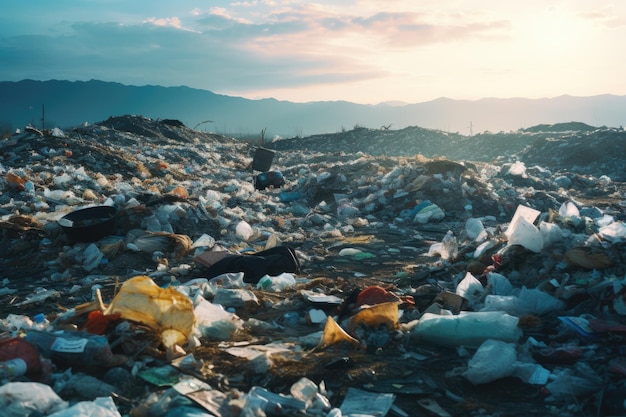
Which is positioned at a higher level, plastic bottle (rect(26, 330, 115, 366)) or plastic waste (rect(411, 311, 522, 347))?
plastic bottle (rect(26, 330, 115, 366))

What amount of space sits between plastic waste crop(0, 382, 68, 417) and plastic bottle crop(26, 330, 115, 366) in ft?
1.19

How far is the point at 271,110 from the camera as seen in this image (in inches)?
6668

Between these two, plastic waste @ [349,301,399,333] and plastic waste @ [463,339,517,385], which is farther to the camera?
plastic waste @ [349,301,399,333]

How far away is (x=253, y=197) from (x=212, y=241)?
3.43 meters

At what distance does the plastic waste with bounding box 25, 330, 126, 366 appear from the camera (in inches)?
92.7

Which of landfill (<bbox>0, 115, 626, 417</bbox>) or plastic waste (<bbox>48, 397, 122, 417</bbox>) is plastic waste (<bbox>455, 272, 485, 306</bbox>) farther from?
plastic waste (<bbox>48, 397, 122, 417</bbox>)

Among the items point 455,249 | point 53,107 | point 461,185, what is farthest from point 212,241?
point 53,107

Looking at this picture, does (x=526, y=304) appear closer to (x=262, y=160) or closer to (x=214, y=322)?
(x=214, y=322)

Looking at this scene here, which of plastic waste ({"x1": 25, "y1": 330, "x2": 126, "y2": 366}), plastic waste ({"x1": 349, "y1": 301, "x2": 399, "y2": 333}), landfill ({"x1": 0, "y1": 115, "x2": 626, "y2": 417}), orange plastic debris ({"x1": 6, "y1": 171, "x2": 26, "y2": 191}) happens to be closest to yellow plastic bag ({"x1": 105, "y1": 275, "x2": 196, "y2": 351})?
landfill ({"x1": 0, "y1": 115, "x2": 626, "y2": 417})

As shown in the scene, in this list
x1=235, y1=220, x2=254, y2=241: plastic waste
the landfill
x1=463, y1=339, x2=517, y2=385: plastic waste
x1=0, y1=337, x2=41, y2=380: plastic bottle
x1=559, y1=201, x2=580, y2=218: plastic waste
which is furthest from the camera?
x1=235, y1=220, x2=254, y2=241: plastic waste

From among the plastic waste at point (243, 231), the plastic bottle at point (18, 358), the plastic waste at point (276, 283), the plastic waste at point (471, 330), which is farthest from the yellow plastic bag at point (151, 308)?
the plastic waste at point (243, 231)

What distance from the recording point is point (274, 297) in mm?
3992

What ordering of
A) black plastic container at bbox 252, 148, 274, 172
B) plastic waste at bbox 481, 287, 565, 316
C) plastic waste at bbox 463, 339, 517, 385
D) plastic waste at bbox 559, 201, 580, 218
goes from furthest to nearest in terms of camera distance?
1. black plastic container at bbox 252, 148, 274, 172
2. plastic waste at bbox 559, 201, 580, 218
3. plastic waste at bbox 481, 287, 565, 316
4. plastic waste at bbox 463, 339, 517, 385

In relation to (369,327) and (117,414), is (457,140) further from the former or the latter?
(117,414)
